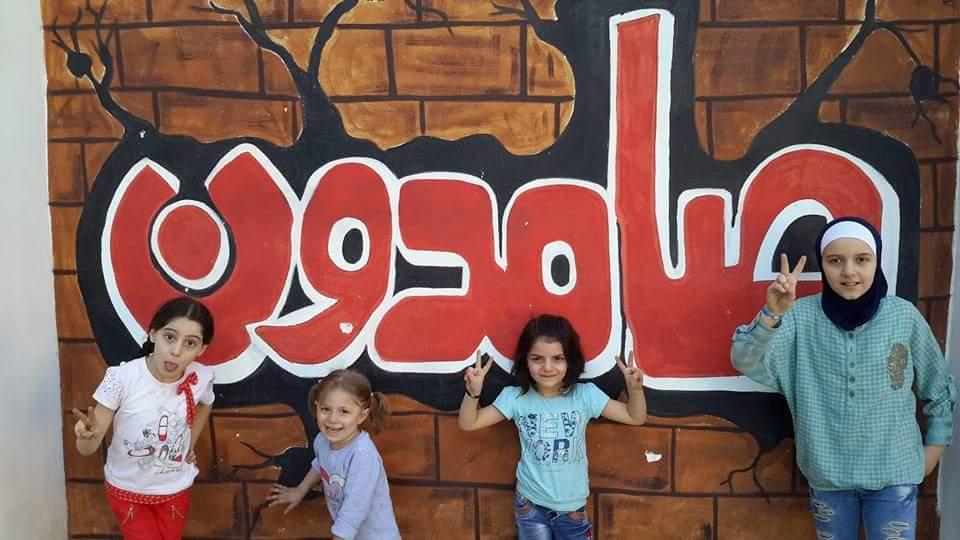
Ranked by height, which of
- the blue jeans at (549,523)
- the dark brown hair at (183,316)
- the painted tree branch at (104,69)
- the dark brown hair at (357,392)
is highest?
the painted tree branch at (104,69)

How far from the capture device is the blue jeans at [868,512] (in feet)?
9.60

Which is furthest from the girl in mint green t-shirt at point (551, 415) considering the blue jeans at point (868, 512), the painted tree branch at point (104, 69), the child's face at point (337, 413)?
the painted tree branch at point (104, 69)

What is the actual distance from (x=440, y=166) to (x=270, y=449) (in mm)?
1495

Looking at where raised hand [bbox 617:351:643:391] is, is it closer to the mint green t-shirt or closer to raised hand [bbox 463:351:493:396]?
the mint green t-shirt

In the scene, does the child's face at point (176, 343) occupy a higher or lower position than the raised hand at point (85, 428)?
higher

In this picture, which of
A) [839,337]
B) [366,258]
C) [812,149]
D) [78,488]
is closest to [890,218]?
[812,149]

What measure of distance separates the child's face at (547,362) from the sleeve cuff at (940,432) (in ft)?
4.70

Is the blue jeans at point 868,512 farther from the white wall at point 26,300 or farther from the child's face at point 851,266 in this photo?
the white wall at point 26,300

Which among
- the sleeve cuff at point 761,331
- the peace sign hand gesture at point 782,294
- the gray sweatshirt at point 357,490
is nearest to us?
the peace sign hand gesture at point 782,294

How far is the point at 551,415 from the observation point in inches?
125

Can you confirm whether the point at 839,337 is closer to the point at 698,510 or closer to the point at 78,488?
the point at 698,510

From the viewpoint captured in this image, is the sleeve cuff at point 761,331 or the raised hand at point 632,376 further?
the raised hand at point 632,376

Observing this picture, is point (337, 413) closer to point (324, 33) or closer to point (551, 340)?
point (551, 340)

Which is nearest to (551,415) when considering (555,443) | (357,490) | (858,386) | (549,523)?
(555,443)
